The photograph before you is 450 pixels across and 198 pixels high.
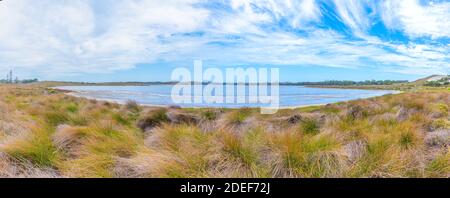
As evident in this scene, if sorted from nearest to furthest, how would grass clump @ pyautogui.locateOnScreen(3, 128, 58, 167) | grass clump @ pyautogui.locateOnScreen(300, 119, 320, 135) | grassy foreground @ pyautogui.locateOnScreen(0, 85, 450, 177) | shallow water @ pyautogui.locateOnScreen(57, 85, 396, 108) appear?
grassy foreground @ pyautogui.locateOnScreen(0, 85, 450, 177) < grass clump @ pyautogui.locateOnScreen(3, 128, 58, 167) < grass clump @ pyautogui.locateOnScreen(300, 119, 320, 135) < shallow water @ pyautogui.locateOnScreen(57, 85, 396, 108)

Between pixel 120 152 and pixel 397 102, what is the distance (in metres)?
7.39

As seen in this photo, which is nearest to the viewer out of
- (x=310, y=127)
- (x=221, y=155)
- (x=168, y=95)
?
(x=221, y=155)

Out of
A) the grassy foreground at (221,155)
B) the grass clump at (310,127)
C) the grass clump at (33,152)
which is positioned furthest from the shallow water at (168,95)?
the grass clump at (33,152)

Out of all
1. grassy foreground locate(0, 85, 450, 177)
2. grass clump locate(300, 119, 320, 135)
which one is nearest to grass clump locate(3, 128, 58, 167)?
grassy foreground locate(0, 85, 450, 177)

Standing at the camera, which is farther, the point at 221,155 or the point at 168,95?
the point at 168,95

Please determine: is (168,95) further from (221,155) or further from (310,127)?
(221,155)

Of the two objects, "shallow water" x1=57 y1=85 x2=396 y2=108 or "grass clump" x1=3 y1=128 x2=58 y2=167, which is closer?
"grass clump" x1=3 y1=128 x2=58 y2=167

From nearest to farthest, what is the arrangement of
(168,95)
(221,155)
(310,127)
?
(221,155), (310,127), (168,95)

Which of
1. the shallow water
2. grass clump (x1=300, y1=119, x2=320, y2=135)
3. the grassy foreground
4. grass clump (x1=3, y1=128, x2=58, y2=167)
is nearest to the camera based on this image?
the grassy foreground

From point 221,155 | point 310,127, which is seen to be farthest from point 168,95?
point 221,155

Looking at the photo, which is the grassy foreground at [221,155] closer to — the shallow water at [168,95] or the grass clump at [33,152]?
the grass clump at [33,152]

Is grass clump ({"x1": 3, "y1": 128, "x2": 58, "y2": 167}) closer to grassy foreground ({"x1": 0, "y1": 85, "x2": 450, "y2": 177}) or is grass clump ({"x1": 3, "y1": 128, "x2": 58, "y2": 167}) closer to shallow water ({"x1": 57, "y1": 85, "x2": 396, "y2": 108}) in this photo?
grassy foreground ({"x1": 0, "y1": 85, "x2": 450, "y2": 177})
